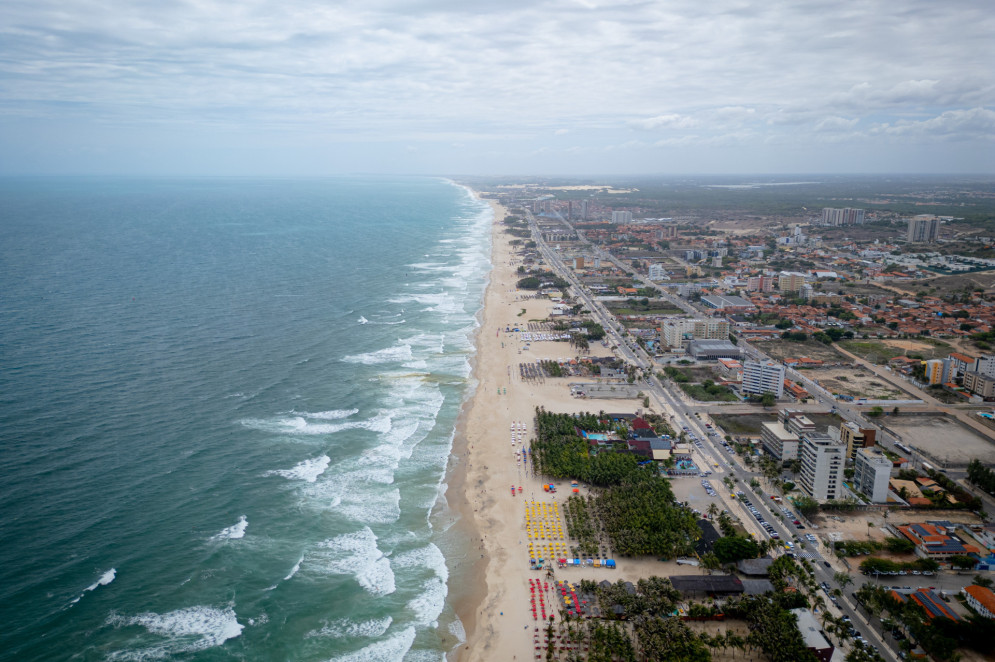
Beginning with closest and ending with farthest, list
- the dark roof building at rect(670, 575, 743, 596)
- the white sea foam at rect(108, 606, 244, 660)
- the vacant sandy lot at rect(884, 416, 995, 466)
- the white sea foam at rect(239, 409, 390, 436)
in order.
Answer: the white sea foam at rect(108, 606, 244, 660) → the dark roof building at rect(670, 575, 743, 596) → the vacant sandy lot at rect(884, 416, 995, 466) → the white sea foam at rect(239, 409, 390, 436)

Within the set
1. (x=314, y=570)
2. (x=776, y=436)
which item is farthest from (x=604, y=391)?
(x=314, y=570)

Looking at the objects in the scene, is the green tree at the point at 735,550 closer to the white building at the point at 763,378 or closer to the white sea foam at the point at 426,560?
the white sea foam at the point at 426,560

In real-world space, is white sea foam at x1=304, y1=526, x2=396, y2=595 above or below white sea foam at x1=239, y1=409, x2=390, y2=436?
below

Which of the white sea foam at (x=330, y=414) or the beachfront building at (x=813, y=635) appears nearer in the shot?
the beachfront building at (x=813, y=635)

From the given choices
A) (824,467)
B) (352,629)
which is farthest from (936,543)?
(352,629)

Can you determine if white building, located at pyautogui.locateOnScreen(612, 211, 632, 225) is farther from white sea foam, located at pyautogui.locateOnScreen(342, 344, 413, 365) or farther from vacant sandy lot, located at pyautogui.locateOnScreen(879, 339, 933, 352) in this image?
white sea foam, located at pyautogui.locateOnScreen(342, 344, 413, 365)

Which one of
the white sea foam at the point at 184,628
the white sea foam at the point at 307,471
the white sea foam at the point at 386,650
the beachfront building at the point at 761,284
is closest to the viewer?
the white sea foam at the point at 184,628

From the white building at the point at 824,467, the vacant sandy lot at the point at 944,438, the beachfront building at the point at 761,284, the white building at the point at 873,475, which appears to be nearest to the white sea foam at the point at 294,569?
the white building at the point at 824,467

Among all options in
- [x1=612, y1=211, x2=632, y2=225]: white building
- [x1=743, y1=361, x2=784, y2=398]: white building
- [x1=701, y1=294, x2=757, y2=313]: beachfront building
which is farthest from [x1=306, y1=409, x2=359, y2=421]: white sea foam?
[x1=612, y1=211, x2=632, y2=225]: white building
